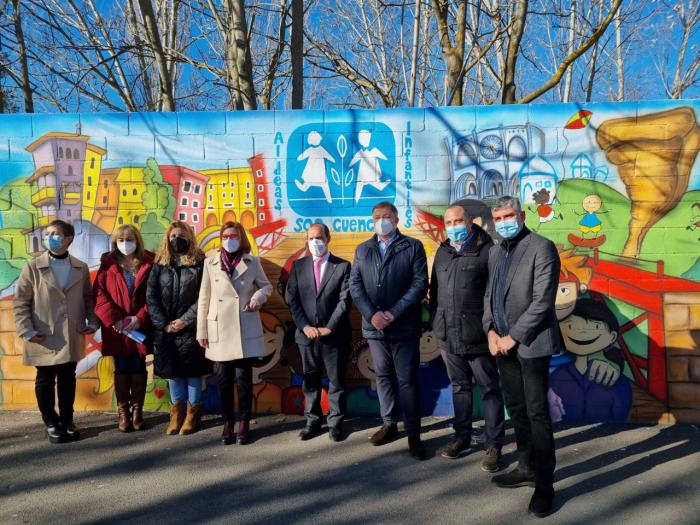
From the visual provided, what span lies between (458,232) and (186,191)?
2.72m

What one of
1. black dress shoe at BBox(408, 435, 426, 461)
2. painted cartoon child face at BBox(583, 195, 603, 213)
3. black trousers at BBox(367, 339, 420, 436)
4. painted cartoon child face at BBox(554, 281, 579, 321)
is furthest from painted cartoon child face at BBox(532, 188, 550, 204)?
black dress shoe at BBox(408, 435, 426, 461)

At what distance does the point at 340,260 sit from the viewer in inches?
192

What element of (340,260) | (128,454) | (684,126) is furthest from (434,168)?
(128,454)

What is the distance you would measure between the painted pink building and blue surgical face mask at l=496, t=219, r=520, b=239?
3.02 m

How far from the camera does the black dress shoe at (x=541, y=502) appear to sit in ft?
11.0

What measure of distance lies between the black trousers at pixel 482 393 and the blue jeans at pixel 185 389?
221 cm

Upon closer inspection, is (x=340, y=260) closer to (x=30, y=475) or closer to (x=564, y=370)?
(x=564, y=370)

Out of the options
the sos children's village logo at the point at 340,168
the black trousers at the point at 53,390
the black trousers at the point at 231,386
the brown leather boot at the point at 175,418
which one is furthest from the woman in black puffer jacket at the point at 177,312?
the sos children's village logo at the point at 340,168

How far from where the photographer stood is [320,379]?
16.1ft

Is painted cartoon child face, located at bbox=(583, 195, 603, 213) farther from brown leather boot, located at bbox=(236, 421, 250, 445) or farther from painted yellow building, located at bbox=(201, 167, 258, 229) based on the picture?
brown leather boot, located at bbox=(236, 421, 250, 445)

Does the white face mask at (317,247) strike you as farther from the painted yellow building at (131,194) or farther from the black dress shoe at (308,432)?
the painted yellow building at (131,194)

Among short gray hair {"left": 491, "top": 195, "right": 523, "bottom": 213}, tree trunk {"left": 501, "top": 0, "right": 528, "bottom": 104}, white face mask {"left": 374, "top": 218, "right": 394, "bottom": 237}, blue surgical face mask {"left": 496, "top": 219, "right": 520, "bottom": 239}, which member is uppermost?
tree trunk {"left": 501, "top": 0, "right": 528, "bottom": 104}

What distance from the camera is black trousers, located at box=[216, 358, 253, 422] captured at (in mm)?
4723

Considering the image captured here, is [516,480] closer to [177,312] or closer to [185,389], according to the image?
[185,389]
